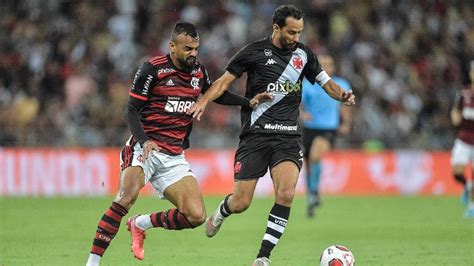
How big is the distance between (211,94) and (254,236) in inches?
169

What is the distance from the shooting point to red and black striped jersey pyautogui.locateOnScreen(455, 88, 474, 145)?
17.1m

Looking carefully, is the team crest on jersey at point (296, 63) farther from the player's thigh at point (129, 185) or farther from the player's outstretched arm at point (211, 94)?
the player's thigh at point (129, 185)

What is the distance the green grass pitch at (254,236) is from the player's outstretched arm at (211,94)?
181cm

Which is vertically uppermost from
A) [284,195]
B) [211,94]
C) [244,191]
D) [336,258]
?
[211,94]

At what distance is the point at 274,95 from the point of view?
1028 cm

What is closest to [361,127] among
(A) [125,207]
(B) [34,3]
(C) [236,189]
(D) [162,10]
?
(D) [162,10]

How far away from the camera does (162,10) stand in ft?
83.0

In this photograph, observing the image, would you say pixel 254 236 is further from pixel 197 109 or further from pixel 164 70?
pixel 164 70

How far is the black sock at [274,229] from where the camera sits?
9.63 metres

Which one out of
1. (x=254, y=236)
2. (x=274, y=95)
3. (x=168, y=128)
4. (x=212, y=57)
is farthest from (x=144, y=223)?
(x=212, y=57)

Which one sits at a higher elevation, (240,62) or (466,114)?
(240,62)

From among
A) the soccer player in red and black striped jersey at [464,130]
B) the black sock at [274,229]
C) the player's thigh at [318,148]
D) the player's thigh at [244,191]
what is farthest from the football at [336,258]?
the soccer player in red and black striped jersey at [464,130]

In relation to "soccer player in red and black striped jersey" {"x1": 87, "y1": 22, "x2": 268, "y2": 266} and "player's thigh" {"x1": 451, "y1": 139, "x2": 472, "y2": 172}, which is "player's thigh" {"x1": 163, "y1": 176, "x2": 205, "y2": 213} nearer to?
"soccer player in red and black striped jersey" {"x1": 87, "y1": 22, "x2": 268, "y2": 266}

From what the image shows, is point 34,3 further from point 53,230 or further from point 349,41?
point 53,230
